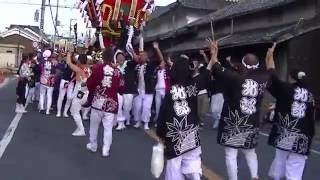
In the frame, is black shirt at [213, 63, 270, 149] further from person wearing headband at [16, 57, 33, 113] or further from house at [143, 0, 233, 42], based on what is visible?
house at [143, 0, 233, 42]

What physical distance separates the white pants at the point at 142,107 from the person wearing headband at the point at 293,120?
713 centimetres

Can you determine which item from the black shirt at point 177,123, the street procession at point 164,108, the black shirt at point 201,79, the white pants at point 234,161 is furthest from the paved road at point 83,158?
the black shirt at point 201,79

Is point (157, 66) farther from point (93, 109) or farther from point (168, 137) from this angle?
point (168, 137)

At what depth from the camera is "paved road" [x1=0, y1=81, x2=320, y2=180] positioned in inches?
333

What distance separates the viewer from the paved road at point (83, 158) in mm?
8461

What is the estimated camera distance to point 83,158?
977 cm

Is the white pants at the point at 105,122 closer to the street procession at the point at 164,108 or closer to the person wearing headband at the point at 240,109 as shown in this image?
the street procession at the point at 164,108

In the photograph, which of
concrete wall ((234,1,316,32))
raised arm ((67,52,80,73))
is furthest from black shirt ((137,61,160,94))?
concrete wall ((234,1,316,32))

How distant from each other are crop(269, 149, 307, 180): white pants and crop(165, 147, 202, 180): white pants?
1368 mm

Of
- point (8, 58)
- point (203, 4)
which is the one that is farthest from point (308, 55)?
point (8, 58)

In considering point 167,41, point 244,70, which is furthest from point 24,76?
point 167,41

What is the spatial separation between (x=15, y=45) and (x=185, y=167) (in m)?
72.9

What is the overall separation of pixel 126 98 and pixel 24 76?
4.63 metres

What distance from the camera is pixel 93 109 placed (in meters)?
10.1
